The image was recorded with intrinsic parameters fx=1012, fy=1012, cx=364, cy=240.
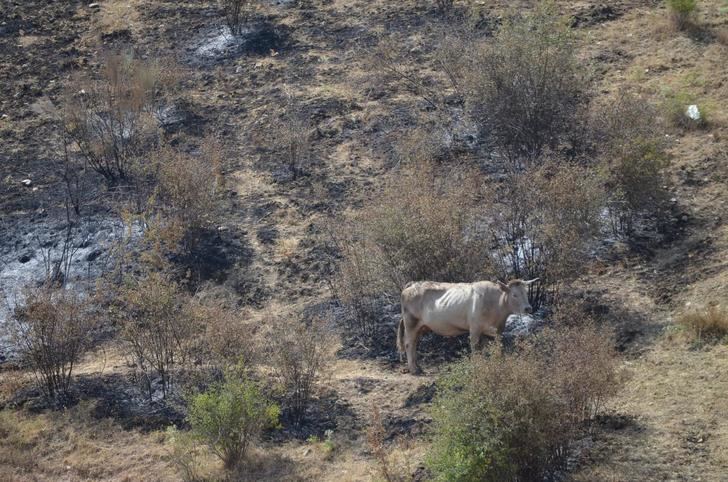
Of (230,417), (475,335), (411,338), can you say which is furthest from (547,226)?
(230,417)

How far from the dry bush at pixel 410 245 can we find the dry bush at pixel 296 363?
1.95 metres

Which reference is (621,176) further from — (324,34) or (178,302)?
(324,34)

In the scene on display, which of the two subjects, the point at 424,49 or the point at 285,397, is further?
the point at 424,49

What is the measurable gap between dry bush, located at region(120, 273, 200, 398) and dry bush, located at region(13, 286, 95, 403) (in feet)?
2.84

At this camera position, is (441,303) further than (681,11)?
No

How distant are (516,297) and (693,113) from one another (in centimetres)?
828

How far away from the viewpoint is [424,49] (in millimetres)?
25984

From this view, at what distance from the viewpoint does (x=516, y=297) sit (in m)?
15.7

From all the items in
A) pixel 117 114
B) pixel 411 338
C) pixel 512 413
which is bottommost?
pixel 411 338

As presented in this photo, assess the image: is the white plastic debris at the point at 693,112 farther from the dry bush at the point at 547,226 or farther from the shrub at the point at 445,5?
the shrub at the point at 445,5

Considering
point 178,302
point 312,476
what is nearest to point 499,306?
point 312,476

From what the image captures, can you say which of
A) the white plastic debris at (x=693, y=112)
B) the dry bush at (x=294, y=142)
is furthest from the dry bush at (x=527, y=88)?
the dry bush at (x=294, y=142)

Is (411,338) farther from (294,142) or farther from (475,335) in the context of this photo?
(294,142)

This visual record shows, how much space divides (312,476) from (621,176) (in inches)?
339
